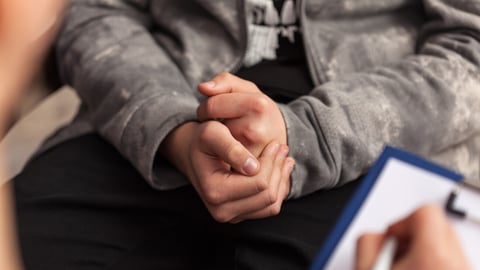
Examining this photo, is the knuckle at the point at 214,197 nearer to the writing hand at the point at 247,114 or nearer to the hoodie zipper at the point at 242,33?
the writing hand at the point at 247,114

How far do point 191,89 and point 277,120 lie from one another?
16 centimetres

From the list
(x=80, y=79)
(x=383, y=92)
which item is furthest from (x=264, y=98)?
(x=80, y=79)

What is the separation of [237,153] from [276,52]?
216 millimetres

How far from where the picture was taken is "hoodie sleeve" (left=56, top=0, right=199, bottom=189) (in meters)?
0.58

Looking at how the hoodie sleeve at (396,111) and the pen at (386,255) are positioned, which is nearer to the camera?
the pen at (386,255)

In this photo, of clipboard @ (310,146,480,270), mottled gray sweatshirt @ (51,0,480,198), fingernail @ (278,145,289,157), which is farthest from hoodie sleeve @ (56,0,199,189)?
clipboard @ (310,146,480,270)

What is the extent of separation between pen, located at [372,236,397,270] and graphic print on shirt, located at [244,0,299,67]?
0.38 metres

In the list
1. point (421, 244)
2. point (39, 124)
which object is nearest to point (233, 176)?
point (421, 244)

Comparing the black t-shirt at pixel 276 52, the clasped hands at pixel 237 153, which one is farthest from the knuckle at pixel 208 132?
the black t-shirt at pixel 276 52

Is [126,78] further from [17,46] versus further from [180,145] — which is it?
[17,46]

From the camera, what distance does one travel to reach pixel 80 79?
661 millimetres

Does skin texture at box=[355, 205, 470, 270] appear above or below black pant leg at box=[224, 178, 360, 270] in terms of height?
above

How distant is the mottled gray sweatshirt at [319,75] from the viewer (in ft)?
1.85

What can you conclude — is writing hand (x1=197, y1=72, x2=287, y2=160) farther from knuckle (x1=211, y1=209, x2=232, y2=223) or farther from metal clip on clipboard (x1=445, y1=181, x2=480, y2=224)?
metal clip on clipboard (x1=445, y1=181, x2=480, y2=224)
